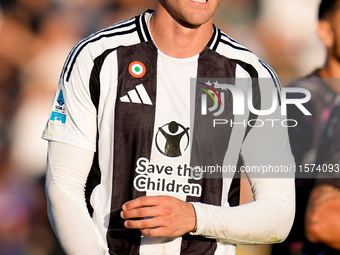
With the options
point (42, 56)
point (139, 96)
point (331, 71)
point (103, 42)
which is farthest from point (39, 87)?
point (331, 71)

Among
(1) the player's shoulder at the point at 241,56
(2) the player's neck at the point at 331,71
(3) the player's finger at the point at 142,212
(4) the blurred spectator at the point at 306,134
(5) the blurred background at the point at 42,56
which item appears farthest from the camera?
(5) the blurred background at the point at 42,56

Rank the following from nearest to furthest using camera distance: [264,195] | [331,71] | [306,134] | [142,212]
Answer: [142,212], [264,195], [306,134], [331,71]

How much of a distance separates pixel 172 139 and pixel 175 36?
0.40 m

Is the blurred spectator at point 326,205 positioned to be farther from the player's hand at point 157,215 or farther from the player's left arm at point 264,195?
the player's hand at point 157,215

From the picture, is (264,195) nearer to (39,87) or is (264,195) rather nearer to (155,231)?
(155,231)

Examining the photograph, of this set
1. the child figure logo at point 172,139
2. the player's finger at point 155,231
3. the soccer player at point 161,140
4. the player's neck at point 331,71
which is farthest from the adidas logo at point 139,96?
the player's neck at point 331,71

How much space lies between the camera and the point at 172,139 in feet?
7.18

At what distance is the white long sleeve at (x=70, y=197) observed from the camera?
206 cm

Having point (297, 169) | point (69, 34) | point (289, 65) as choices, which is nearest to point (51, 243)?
point (69, 34)

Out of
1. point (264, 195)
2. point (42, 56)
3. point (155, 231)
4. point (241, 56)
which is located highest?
point (42, 56)

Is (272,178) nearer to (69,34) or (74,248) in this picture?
(74,248)

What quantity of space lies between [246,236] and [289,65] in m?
1.74

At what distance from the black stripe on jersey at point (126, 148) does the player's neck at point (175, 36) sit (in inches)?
6.5

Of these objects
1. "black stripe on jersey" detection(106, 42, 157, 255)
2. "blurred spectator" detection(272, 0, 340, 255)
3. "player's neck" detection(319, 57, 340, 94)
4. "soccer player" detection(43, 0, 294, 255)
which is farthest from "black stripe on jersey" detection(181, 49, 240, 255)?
"player's neck" detection(319, 57, 340, 94)
